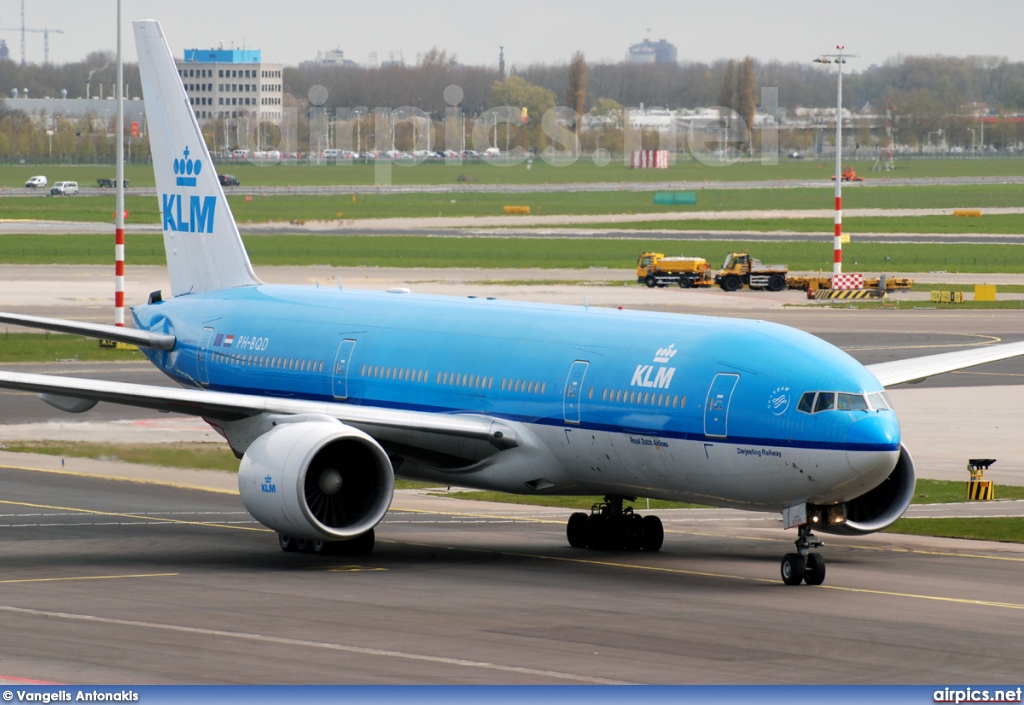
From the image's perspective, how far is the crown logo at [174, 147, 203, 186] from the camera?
4062cm

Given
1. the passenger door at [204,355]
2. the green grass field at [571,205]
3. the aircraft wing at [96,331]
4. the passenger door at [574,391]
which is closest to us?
the passenger door at [574,391]

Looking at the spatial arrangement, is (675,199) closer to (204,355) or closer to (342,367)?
(204,355)

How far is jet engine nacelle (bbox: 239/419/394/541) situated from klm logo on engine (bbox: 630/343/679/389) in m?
4.61

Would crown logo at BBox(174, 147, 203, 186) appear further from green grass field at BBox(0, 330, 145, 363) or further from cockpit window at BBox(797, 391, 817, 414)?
green grass field at BBox(0, 330, 145, 363)

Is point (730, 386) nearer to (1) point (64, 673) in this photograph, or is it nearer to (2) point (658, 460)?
(2) point (658, 460)

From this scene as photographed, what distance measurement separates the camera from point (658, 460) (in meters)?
28.0

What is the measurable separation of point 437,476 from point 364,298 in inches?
221

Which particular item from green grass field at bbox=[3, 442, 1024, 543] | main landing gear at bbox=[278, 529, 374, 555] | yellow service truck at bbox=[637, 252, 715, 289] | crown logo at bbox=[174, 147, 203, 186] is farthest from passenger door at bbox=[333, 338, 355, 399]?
yellow service truck at bbox=[637, 252, 715, 289]

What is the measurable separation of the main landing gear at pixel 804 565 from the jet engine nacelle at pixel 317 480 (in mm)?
6963

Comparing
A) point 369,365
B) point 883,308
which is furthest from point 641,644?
point 883,308

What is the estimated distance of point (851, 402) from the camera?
26.3 metres

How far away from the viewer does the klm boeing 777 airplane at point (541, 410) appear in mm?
26719

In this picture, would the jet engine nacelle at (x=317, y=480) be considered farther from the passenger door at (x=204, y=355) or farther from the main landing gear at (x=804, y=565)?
the passenger door at (x=204, y=355)

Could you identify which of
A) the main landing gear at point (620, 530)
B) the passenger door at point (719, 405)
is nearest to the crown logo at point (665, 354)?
the passenger door at point (719, 405)
